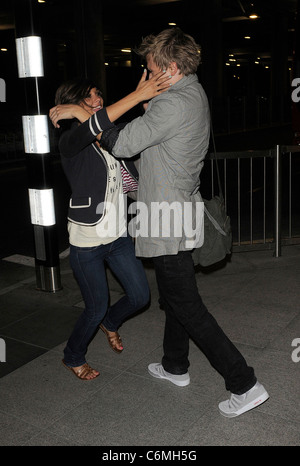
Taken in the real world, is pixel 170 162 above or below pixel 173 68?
below

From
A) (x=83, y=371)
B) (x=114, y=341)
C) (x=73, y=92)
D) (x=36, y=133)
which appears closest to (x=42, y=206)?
(x=36, y=133)

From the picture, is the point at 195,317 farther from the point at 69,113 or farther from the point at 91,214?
the point at 69,113

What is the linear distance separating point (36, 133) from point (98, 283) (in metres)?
2.17

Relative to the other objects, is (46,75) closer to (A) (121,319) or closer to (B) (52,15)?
(A) (121,319)

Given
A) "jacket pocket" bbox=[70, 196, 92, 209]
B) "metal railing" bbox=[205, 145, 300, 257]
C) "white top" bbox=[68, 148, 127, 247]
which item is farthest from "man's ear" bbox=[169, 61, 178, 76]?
"metal railing" bbox=[205, 145, 300, 257]

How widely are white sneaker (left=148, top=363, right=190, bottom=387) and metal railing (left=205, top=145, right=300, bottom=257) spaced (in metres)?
1.73

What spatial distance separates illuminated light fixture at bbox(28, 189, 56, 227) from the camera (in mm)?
5367

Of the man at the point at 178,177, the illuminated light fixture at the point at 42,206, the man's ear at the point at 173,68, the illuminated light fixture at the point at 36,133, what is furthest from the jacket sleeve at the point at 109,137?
the illuminated light fixture at the point at 42,206

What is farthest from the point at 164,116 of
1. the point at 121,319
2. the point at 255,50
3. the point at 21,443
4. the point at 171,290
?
the point at 255,50

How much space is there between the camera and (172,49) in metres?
2.95

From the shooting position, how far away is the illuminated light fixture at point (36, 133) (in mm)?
5176

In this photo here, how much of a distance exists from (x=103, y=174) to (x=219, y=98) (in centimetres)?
2961

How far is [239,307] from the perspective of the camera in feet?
16.9

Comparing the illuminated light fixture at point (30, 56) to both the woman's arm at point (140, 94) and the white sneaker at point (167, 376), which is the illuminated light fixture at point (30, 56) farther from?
the white sneaker at point (167, 376)
